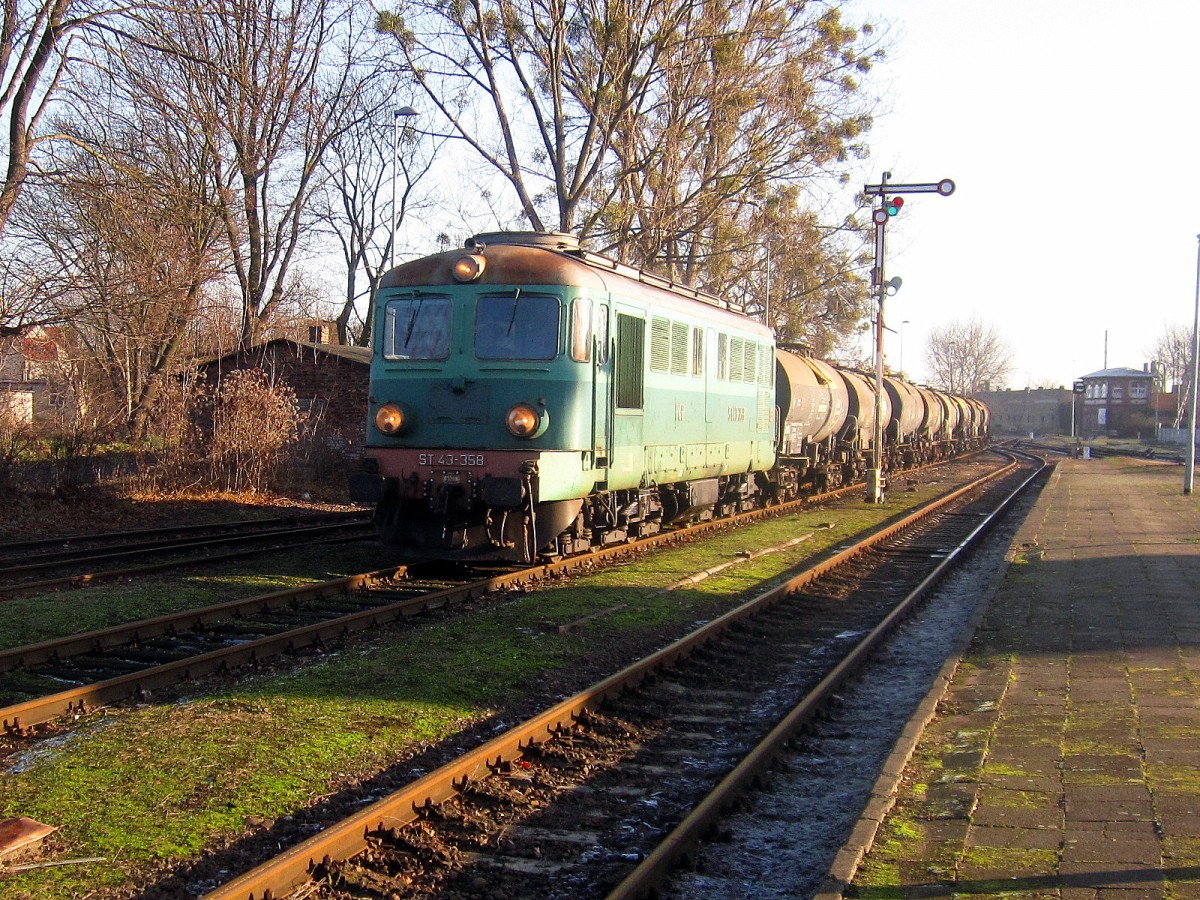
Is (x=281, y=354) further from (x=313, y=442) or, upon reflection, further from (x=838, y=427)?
(x=838, y=427)

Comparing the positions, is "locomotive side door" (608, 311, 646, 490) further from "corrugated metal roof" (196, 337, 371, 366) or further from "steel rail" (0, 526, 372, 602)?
"corrugated metal roof" (196, 337, 371, 366)

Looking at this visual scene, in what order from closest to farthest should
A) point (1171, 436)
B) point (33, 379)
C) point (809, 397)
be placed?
point (33, 379), point (809, 397), point (1171, 436)

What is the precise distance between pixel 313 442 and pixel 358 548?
9.02 m

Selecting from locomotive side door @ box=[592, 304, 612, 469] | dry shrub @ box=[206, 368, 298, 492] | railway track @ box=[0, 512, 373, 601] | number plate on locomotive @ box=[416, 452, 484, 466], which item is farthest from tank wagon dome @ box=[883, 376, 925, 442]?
number plate on locomotive @ box=[416, 452, 484, 466]

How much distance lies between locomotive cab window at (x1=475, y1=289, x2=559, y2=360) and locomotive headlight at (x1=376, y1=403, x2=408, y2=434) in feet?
3.47

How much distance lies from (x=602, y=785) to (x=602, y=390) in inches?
256

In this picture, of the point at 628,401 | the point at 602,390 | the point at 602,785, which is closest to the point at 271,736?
the point at 602,785

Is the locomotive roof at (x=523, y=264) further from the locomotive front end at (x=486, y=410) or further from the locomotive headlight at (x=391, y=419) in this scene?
the locomotive headlight at (x=391, y=419)

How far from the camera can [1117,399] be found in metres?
107

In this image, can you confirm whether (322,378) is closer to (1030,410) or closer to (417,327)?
(417,327)

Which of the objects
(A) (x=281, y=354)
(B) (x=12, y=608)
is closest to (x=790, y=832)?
(B) (x=12, y=608)

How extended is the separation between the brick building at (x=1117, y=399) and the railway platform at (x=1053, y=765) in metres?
90.5

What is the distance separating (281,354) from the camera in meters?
24.3

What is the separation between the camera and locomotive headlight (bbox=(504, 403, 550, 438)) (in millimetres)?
11180
